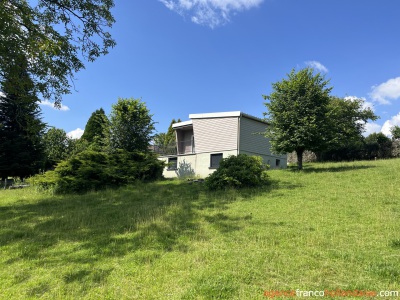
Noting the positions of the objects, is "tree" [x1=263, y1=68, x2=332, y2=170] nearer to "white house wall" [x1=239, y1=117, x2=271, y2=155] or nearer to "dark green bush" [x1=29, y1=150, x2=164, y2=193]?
"white house wall" [x1=239, y1=117, x2=271, y2=155]

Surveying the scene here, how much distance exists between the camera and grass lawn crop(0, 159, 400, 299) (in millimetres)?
3916

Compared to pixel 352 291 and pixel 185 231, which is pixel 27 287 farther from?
pixel 352 291

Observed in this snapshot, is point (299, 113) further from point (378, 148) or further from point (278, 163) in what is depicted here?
point (378, 148)

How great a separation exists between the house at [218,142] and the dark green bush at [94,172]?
3.28 metres

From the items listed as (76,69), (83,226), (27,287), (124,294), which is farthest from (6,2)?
(124,294)

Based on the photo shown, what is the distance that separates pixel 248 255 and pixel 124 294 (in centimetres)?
223

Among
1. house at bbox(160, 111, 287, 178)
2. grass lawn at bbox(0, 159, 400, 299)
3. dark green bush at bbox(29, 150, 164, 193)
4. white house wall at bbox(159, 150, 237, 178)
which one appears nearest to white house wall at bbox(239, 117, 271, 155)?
house at bbox(160, 111, 287, 178)

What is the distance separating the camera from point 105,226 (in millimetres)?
7641

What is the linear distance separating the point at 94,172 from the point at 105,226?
26.4 feet

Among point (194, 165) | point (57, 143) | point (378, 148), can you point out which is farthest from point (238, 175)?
point (57, 143)

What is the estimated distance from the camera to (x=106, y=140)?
18203 millimetres

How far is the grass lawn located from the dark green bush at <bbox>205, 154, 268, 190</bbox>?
1.48 m

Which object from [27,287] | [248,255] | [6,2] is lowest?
[27,287]

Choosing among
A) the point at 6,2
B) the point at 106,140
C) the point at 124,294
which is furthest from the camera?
the point at 106,140
